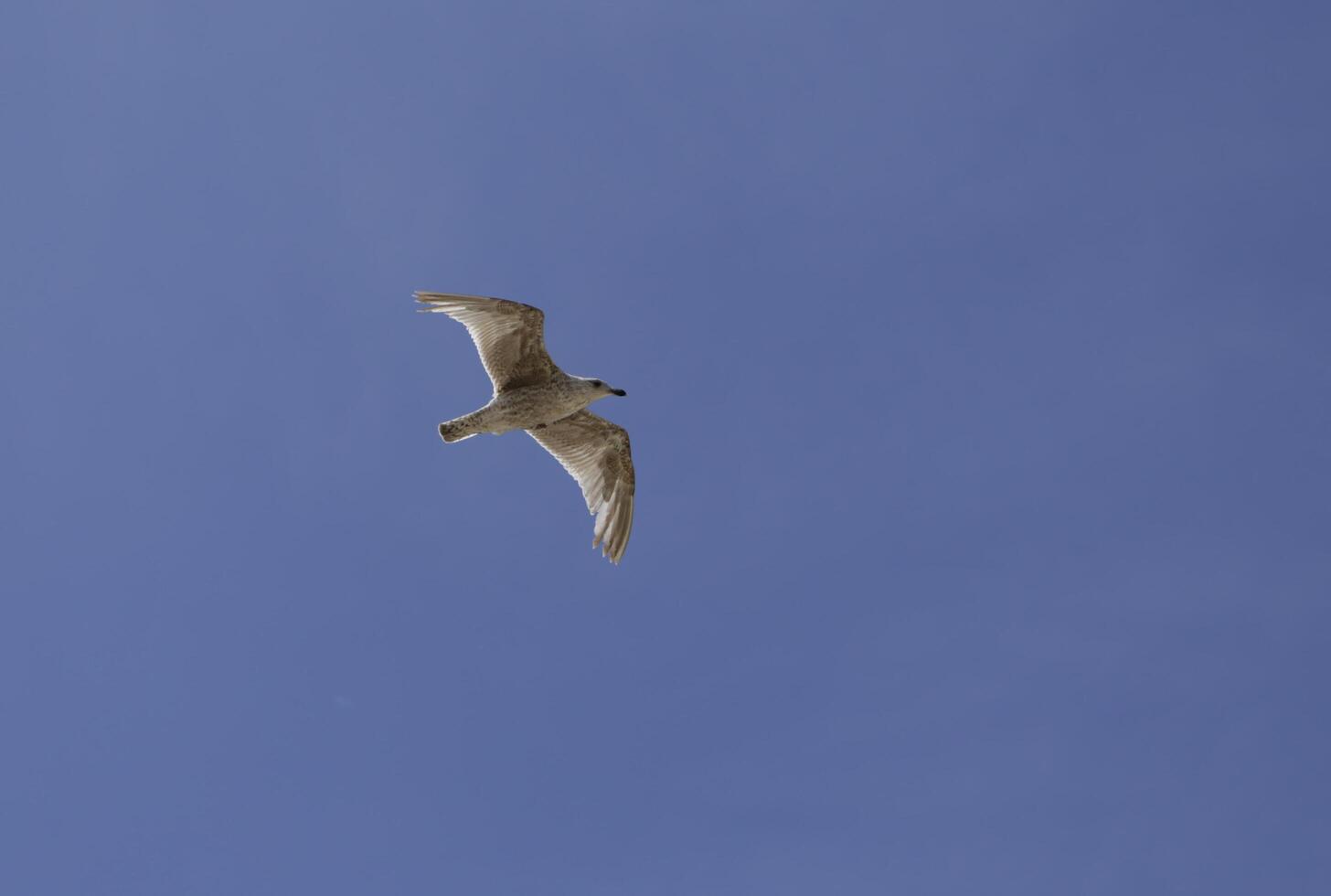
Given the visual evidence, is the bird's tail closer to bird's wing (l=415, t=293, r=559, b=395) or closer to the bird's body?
the bird's body

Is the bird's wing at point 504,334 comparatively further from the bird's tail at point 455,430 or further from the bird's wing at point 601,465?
the bird's wing at point 601,465

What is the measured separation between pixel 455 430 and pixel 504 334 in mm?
1878

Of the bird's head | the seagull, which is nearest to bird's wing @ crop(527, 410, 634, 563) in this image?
the seagull

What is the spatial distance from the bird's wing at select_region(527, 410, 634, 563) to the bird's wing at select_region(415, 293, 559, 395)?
75.9 inches

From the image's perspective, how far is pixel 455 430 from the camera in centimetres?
1980

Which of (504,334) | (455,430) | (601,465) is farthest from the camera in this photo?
(601,465)

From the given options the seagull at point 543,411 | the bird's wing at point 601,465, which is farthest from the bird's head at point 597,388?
the bird's wing at point 601,465

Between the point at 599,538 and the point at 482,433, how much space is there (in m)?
3.05

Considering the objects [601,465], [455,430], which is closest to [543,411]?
[455,430]

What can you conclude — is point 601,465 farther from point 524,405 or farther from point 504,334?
point 504,334

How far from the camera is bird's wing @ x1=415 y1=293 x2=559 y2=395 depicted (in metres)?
18.8

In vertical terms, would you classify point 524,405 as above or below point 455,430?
above

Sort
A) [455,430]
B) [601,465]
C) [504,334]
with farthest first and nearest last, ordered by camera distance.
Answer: [601,465]
[455,430]
[504,334]

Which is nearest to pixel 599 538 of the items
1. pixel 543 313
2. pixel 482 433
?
pixel 482 433
